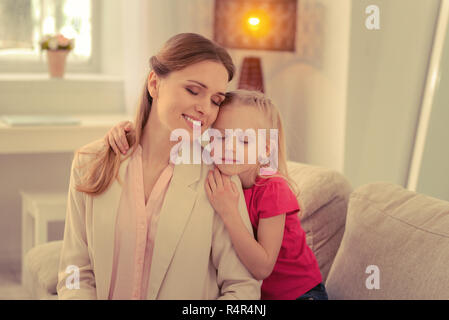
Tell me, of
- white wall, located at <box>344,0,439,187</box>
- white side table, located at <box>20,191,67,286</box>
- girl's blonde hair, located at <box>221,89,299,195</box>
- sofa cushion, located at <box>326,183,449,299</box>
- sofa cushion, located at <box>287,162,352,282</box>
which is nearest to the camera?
girl's blonde hair, located at <box>221,89,299,195</box>

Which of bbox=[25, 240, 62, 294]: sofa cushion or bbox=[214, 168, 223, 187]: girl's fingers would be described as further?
bbox=[25, 240, 62, 294]: sofa cushion

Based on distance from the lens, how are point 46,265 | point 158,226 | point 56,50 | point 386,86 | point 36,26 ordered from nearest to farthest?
point 158,226, point 46,265, point 386,86, point 56,50, point 36,26

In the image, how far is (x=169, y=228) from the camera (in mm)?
996

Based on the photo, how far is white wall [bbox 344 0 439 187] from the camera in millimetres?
2209

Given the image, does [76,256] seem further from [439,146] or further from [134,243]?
[439,146]

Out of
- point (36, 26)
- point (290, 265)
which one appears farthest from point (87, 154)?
point (36, 26)

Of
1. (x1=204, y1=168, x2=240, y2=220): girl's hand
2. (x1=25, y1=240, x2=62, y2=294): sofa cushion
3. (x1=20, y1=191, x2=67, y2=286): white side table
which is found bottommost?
(x1=20, y1=191, x2=67, y2=286): white side table

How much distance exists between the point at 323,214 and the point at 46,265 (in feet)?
2.70

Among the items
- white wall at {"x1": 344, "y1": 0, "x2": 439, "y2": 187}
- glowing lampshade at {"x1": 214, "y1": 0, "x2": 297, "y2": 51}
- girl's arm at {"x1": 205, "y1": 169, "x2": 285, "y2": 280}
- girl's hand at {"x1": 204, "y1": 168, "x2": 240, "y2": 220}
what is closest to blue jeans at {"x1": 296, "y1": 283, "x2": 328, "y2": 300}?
girl's arm at {"x1": 205, "y1": 169, "x2": 285, "y2": 280}

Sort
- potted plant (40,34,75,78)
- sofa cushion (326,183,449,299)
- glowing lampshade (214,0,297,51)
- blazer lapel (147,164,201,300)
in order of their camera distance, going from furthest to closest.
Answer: potted plant (40,34,75,78), glowing lampshade (214,0,297,51), sofa cushion (326,183,449,299), blazer lapel (147,164,201,300)

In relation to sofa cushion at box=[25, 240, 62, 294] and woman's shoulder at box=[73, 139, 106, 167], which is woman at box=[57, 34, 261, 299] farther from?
sofa cushion at box=[25, 240, 62, 294]

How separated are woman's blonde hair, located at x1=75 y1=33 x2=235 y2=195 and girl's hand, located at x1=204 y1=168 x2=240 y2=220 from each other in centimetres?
16

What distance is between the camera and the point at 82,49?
3.58 m

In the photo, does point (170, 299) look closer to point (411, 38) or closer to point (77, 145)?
point (411, 38)
